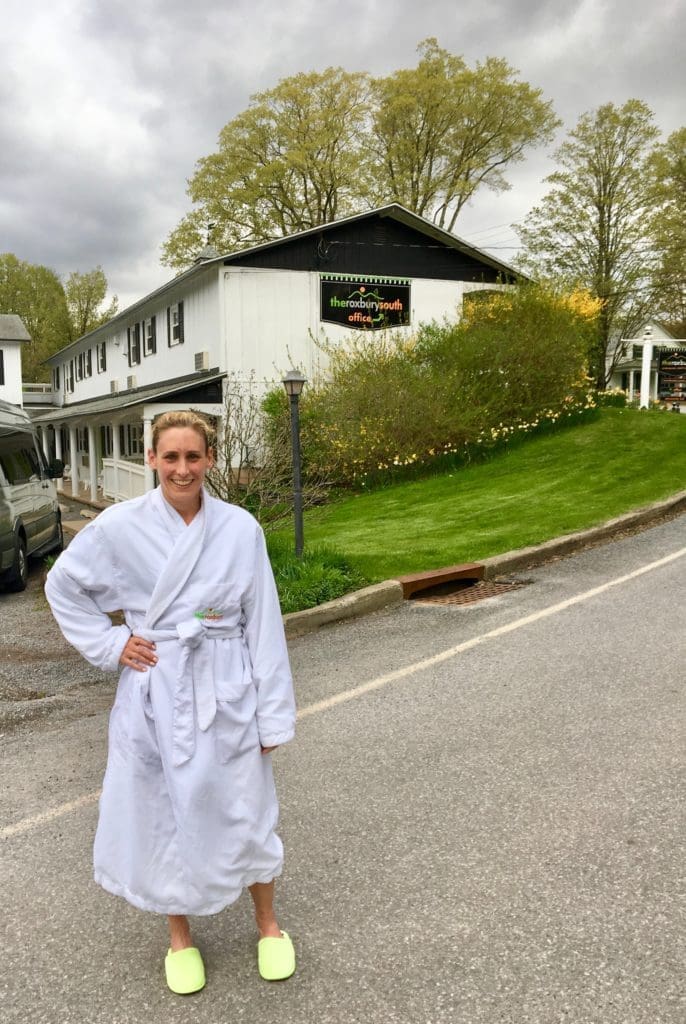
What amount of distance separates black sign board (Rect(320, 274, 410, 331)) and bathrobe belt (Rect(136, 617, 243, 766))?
21.2 metres

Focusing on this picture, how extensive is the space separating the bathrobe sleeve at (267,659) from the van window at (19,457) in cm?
905

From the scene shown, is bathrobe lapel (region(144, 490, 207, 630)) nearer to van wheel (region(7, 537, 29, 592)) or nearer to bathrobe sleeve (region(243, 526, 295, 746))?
bathrobe sleeve (region(243, 526, 295, 746))

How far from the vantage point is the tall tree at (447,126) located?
34.4 m

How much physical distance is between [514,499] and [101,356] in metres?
27.1

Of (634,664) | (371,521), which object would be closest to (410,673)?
(634,664)

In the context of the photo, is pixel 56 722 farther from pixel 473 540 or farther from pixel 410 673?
pixel 473 540

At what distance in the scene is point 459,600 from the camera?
834 centimetres

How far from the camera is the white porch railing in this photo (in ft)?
67.2

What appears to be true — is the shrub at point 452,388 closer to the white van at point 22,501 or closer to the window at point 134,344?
the white van at point 22,501

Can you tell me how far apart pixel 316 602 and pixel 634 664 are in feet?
10.5

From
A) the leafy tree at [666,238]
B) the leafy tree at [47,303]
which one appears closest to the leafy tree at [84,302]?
the leafy tree at [47,303]

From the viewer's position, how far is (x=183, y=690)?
2.52 m

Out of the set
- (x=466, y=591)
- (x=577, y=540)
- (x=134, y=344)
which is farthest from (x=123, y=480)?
(x=466, y=591)

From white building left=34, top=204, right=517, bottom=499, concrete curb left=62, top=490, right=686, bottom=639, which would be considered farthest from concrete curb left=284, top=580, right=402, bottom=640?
white building left=34, top=204, right=517, bottom=499
